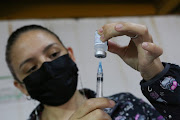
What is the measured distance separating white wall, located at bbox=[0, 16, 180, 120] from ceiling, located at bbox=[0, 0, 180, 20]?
0.26 ft

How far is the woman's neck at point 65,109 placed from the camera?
93 centimetres

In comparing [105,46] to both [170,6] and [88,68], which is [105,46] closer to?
[88,68]

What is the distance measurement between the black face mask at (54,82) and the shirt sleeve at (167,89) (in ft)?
1.45

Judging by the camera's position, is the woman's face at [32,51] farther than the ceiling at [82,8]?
No

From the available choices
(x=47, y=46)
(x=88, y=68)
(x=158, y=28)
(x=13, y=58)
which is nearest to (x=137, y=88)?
(x=88, y=68)

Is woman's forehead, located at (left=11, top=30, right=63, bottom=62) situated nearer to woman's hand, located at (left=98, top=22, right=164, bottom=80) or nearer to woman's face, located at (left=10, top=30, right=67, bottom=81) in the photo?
woman's face, located at (left=10, top=30, right=67, bottom=81)

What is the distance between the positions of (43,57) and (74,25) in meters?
0.71

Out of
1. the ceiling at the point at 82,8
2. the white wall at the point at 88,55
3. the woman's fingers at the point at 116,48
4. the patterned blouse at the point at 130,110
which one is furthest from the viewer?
the ceiling at the point at 82,8

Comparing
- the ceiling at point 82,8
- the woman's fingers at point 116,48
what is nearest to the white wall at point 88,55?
the ceiling at point 82,8

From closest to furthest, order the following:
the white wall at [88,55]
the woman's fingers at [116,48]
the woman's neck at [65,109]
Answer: the woman's fingers at [116,48] < the woman's neck at [65,109] < the white wall at [88,55]

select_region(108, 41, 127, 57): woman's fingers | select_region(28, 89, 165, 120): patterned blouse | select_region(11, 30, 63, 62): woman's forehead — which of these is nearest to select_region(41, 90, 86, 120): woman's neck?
select_region(28, 89, 165, 120): patterned blouse

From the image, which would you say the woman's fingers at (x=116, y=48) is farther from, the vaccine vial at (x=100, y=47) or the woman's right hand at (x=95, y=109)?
the woman's right hand at (x=95, y=109)

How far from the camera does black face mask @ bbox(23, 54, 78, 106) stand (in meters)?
0.85

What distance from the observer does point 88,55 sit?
1318 millimetres
